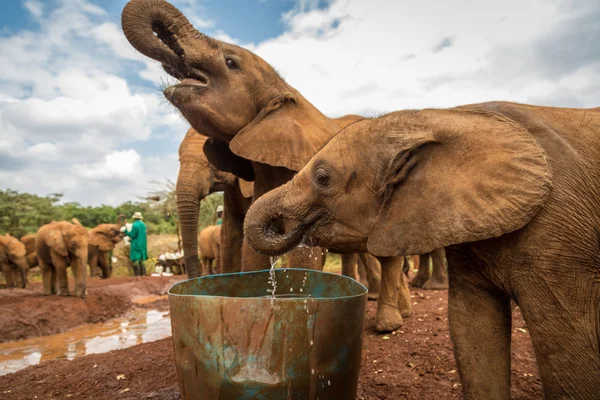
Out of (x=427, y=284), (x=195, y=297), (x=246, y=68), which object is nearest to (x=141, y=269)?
(x=427, y=284)

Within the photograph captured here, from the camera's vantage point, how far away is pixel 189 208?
5.82 metres

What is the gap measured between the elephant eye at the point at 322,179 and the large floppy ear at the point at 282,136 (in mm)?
1384

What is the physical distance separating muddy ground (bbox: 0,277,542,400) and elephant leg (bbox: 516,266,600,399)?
4.59ft

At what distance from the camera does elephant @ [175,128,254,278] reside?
582cm

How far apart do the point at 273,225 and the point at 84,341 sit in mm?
6675

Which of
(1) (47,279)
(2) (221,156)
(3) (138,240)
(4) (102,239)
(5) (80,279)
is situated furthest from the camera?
(4) (102,239)

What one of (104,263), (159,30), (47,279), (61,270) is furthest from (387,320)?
(104,263)

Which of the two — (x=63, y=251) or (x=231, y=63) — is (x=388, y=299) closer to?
(x=231, y=63)

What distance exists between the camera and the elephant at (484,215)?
196 centimetres

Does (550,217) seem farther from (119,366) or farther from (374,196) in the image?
(119,366)

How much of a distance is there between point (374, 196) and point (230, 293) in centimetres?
112

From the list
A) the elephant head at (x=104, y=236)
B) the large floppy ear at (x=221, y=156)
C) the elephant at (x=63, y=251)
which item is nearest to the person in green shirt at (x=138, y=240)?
the elephant head at (x=104, y=236)

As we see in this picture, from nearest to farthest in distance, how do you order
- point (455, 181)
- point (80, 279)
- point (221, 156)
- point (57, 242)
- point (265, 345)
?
point (265, 345)
point (455, 181)
point (221, 156)
point (80, 279)
point (57, 242)

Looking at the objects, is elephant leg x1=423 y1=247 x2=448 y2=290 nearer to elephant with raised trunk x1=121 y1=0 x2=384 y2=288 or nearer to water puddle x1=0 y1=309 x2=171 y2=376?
elephant with raised trunk x1=121 y1=0 x2=384 y2=288
